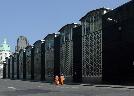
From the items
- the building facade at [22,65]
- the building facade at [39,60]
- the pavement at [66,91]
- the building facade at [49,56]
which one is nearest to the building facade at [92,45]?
the building facade at [49,56]

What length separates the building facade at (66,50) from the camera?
80481 mm

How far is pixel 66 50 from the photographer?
84.2 metres

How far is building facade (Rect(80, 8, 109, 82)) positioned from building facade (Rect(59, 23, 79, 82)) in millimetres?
7318

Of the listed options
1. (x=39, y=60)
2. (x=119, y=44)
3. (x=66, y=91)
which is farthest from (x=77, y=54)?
(x=66, y=91)

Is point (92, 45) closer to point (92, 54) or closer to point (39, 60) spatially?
point (92, 54)

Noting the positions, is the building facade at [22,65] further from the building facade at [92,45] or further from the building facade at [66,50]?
the building facade at [92,45]

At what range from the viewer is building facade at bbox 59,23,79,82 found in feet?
264

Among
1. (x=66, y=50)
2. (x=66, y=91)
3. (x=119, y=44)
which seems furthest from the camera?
(x=66, y=50)

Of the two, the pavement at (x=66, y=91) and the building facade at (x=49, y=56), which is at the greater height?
the building facade at (x=49, y=56)

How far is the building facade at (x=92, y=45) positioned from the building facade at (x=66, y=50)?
24.0ft

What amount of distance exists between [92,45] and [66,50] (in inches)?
641

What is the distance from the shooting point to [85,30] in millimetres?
72938

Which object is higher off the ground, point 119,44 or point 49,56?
point 119,44

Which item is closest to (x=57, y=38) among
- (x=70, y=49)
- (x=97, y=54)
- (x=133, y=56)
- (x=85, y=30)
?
(x=70, y=49)
